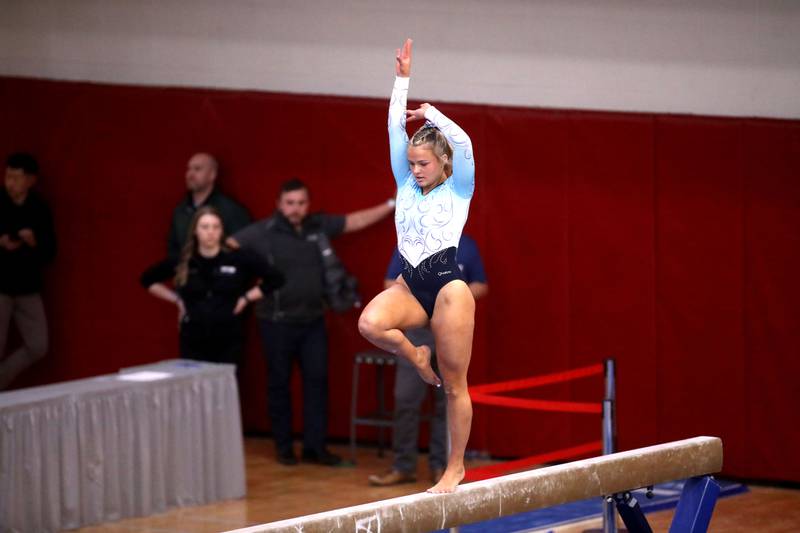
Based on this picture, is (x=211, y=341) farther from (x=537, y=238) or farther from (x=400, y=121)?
(x=400, y=121)

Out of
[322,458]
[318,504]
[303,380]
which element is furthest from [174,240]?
[318,504]

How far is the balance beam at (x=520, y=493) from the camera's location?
5770 millimetres

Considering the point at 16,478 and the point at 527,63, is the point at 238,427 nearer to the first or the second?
the point at 16,478

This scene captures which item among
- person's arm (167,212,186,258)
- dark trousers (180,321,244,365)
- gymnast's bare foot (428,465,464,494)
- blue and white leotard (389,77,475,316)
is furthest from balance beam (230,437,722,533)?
person's arm (167,212,186,258)

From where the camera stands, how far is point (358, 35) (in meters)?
11.4

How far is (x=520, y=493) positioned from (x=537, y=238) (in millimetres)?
4628

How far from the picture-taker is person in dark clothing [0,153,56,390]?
11.3 metres

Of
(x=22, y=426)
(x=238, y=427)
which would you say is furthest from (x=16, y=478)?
(x=238, y=427)

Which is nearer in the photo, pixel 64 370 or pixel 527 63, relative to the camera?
pixel 527 63

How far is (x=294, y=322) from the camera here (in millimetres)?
10812

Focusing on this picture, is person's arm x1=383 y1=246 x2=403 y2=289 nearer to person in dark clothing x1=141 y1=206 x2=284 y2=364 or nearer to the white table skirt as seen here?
person in dark clothing x1=141 y1=206 x2=284 y2=364

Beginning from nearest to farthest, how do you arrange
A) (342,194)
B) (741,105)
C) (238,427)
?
(238,427)
(741,105)
(342,194)

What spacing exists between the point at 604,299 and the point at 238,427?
3.00m

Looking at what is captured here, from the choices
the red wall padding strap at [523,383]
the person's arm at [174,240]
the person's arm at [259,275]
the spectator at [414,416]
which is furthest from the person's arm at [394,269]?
the person's arm at [174,240]
